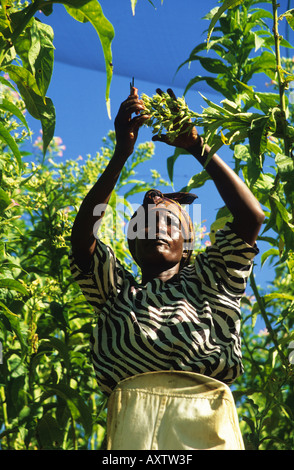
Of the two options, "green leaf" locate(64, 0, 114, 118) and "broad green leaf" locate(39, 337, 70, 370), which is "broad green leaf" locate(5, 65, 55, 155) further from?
"broad green leaf" locate(39, 337, 70, 370)

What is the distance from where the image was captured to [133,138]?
1.70 metres

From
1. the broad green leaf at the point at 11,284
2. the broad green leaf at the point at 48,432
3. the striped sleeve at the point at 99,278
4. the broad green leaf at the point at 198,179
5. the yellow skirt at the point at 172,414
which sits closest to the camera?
the yellow skirt at the point at 172,414

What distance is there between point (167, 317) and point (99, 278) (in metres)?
0.21

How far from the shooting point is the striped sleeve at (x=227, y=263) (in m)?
1.68

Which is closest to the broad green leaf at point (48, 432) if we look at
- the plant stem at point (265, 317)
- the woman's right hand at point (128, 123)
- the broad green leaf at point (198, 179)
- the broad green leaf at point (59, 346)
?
the broad green leaf at point (59, 346)

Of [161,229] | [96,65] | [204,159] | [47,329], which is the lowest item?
[47,329]

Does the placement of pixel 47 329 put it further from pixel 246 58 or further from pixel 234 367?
pixel 246 58

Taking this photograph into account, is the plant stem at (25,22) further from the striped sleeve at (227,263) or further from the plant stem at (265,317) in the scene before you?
the plant stem at (265,317)

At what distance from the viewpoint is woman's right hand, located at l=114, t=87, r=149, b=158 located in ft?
5.51

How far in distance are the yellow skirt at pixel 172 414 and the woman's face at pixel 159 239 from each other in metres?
0.35

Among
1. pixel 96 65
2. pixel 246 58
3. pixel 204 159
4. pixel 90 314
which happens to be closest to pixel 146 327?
pixel 204 159

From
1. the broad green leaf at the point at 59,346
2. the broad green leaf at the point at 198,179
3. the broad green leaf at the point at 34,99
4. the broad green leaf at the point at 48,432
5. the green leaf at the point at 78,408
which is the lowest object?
the broad green leaf at the point at 48,432
